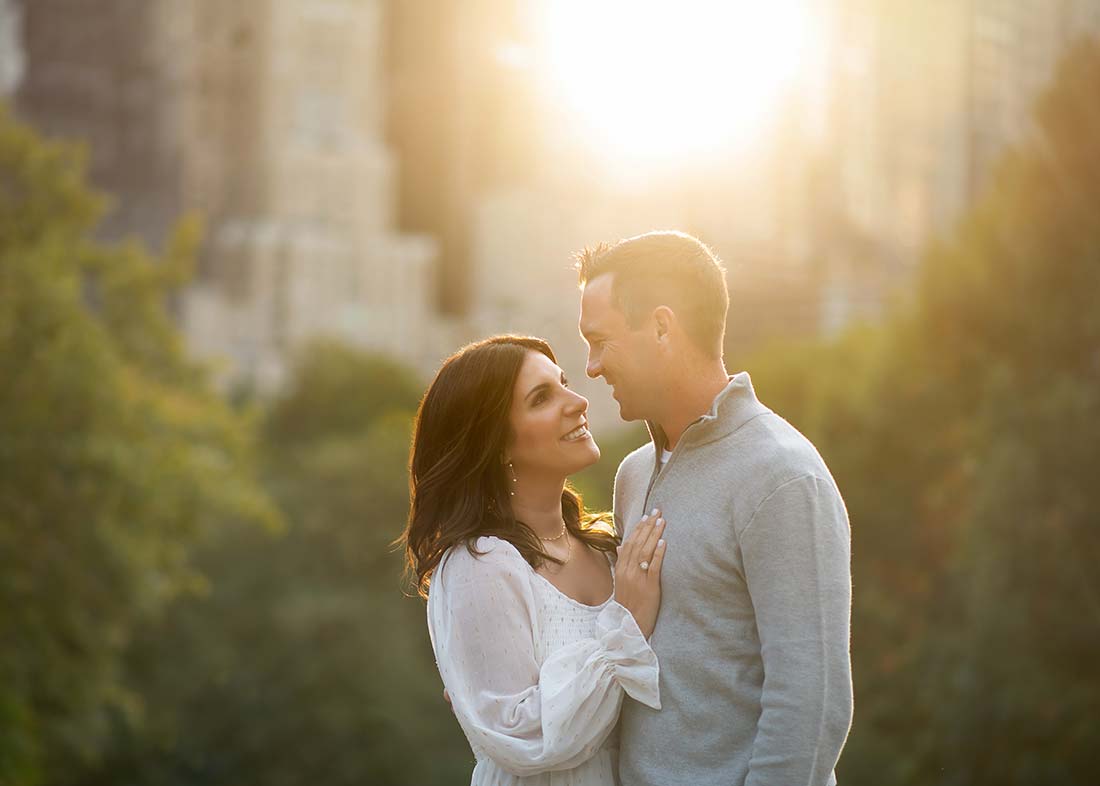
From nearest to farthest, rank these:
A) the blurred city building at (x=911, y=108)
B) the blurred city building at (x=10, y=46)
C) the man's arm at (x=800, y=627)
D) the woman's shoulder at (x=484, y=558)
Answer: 1. the man's arm at (x=800, y=627)
2. the woman's shoulder at (x=484, y=558)
3. the blurred city building at (x=10, y=46)
4. the blurred city building at (x=911, y=108)

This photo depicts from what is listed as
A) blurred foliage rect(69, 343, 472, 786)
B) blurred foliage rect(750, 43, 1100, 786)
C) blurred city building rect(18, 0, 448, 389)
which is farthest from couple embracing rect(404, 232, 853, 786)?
blurred city building rect(18, 0, 448, 389)

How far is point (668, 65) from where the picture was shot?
90.1 metres

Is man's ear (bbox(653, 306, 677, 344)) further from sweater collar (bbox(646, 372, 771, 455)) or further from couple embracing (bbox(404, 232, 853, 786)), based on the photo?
sweater collar (bbox(646, 372, 771, 455))

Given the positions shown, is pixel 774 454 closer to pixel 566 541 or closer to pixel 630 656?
pixel 630 656

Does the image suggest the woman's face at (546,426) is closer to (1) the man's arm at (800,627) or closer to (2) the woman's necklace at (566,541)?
(2) the woman's necklace at (566,541)

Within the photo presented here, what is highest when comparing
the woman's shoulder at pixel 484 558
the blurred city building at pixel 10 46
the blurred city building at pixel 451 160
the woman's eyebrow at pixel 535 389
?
the woman's eyebrow at pixel 535 389

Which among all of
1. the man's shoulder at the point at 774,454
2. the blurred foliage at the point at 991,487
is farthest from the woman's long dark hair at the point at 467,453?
the blurred foliage at the point at 991,487

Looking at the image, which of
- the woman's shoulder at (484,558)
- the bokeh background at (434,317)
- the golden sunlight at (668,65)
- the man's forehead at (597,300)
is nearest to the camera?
the man's forehead at (597,300)

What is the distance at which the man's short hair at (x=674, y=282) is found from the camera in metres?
4.14

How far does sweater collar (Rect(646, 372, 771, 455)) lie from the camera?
4.18 metres

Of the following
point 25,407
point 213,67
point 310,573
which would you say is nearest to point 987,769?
point 25,407

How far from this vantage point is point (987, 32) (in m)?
90.4

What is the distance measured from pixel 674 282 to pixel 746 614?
31.3 inches

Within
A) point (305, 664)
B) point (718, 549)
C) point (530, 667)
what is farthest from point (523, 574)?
point (305, 664)
